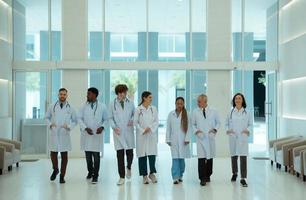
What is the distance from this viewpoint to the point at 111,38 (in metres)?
14.7

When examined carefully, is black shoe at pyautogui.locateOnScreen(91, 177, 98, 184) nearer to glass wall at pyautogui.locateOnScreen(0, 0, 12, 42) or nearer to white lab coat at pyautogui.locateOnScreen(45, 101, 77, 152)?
white lab coat at pyautogui.locateOnScreen(45, 101, 77, 152)

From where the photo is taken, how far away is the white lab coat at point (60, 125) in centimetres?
930

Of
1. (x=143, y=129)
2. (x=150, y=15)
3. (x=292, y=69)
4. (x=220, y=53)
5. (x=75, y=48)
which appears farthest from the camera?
(x=150, y=15)

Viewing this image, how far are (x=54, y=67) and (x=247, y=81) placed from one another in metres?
5.65

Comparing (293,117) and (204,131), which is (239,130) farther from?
(293,117)

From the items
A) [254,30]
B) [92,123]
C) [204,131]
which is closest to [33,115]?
[92,123]

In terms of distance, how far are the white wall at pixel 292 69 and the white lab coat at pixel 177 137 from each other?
14.0ft

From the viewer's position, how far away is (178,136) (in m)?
9.12

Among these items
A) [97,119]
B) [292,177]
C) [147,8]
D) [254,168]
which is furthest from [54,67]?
[292,177]

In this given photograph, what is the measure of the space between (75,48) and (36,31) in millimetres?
1299

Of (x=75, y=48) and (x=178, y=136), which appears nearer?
Result: (x=178, y=136)

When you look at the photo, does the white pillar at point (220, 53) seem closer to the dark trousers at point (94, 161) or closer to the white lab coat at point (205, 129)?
the white lab coat at point (205, 129)

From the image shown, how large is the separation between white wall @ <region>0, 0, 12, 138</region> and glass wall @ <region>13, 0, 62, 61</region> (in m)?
0.35

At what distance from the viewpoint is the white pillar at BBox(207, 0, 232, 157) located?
14336 millimetres
